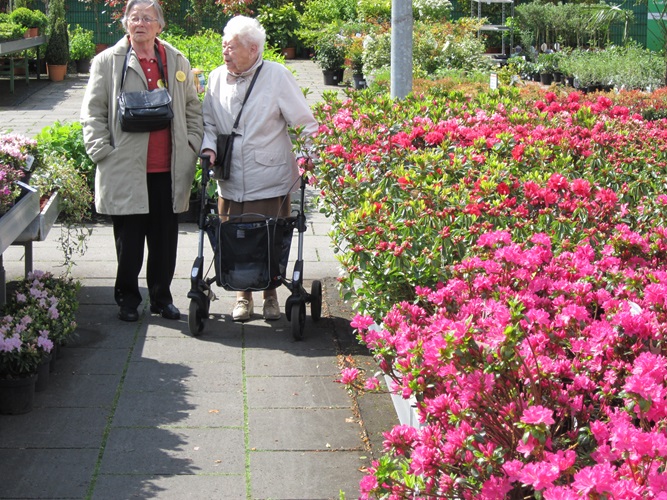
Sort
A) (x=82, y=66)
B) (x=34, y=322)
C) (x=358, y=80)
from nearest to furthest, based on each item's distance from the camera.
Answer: (x=34, y=322)
(x=358, y=80)
(x=82, y=66)

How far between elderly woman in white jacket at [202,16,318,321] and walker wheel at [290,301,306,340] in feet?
2.02

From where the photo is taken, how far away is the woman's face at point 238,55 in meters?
5.72

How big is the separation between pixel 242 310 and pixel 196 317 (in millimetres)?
442

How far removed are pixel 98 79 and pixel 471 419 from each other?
13.0ft

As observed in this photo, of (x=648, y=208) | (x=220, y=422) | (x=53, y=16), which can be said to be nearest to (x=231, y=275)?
(x=220, y=422)

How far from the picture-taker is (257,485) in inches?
157

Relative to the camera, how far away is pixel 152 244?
618 cm

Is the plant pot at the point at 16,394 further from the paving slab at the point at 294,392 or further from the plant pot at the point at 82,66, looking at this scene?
the plant pot at the point at 82,66

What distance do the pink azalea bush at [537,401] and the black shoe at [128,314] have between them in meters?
3.30

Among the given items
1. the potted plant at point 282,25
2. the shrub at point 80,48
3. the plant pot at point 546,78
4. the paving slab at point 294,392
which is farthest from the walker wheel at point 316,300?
the potted plant at point 282,25

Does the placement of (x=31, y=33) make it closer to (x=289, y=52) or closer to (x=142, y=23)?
(x=289, y=52)

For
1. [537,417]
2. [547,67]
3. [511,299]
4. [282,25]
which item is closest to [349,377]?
[511,299]

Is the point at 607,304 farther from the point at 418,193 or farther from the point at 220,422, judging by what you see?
the point at 220,422

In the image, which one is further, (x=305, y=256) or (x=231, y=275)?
(x=305, y=256)
